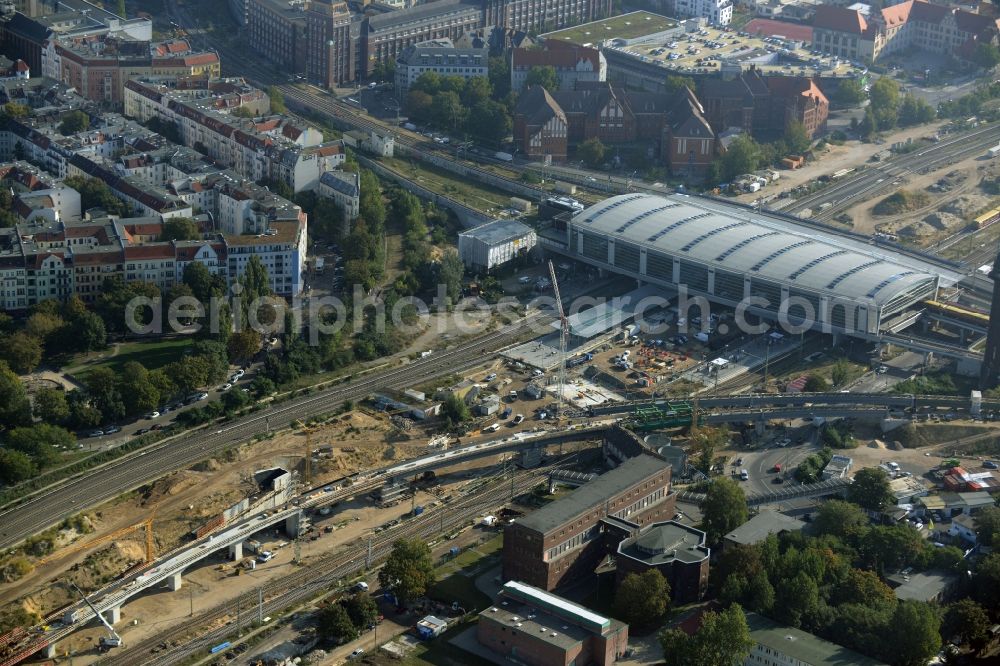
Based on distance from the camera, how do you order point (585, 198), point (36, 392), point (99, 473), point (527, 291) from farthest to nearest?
point (585, 198) → point (527, 291) → point (36, 392) → point (99, 473)

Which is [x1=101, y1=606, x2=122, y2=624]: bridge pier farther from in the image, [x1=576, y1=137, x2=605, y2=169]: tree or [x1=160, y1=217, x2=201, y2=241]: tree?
[x1=576, y1=137, x2=605, y2=169]: tree

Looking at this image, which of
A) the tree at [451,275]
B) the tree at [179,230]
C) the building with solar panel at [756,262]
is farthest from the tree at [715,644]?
the tree at [179,230]

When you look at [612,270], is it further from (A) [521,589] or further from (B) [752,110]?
(A) [521,589]

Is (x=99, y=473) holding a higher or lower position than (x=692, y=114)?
lower

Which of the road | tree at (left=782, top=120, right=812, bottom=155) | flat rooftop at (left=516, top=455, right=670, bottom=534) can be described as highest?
tree at (left=782, top=120, right=812, bottom=155)

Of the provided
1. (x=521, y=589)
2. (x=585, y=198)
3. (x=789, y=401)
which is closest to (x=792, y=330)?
(x=789, y=401)

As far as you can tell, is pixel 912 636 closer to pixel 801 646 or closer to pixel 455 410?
pixel 801 646

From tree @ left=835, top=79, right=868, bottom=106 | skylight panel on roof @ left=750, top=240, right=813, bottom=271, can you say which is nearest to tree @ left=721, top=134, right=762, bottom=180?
tree @ left=835, top=79, right=868, bottom=106

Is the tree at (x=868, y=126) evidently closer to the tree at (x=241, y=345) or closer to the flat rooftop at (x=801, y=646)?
the tree at (x=241, y=345)
